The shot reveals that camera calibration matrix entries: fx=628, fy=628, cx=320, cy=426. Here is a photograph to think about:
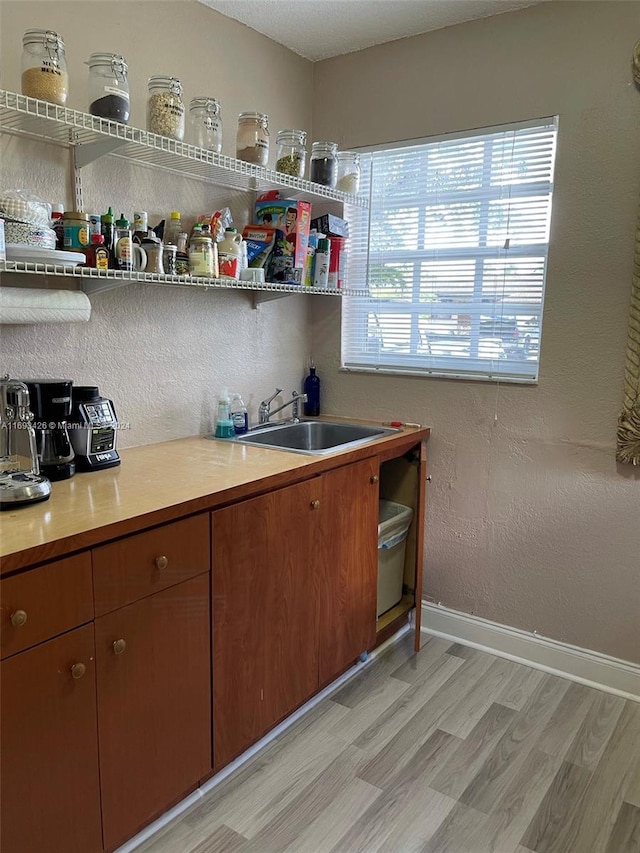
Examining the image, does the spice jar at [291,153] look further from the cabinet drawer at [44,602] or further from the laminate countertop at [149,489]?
the cabinet drawer at [44,602]

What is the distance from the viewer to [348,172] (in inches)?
102

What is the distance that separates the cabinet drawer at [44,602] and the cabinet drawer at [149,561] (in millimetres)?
39

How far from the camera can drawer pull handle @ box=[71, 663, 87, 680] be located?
4.35 ft

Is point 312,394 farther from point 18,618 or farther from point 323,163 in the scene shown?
point 18,618

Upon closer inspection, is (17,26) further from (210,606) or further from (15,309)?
(210,606)

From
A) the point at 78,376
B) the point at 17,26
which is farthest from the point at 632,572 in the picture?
the point at 17,26

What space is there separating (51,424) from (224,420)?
31.6 inches

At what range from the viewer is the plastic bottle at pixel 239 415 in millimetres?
2477

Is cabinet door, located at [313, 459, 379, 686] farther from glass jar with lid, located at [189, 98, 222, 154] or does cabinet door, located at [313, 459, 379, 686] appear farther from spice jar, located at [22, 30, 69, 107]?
spice jar, located at [22, 30, 69, 107]

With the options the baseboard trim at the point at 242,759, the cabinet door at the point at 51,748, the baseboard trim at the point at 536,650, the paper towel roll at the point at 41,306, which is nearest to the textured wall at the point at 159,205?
the paper towel roll at the point at 41,306

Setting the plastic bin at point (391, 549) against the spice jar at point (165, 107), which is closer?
the spice jar at point (165, 107)

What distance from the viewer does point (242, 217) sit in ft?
8.18

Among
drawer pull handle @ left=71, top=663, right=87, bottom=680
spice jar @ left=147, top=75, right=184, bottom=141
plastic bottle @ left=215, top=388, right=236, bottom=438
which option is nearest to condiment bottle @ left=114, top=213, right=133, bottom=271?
spice jar @ left=147, top=75, right=184, bottom=141

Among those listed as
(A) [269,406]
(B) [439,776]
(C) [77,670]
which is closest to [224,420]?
(A) [269,406]
